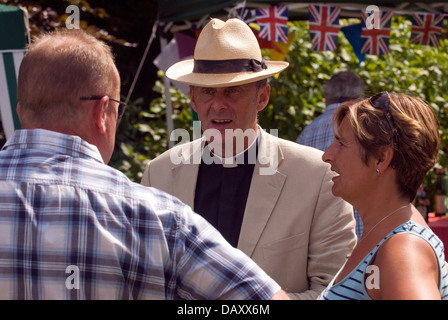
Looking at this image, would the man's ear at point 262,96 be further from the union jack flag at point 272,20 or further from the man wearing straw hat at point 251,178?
the union jack flag at point 272,20

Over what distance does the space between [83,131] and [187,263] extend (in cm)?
37

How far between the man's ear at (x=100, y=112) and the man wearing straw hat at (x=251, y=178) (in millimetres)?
946

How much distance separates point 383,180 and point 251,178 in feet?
2.13

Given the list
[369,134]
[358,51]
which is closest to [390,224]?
[369,134]

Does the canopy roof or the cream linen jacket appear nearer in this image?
the cream linen jacket

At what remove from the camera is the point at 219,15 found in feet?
18.7

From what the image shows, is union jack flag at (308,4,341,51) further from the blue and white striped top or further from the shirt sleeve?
the shirt sleeve

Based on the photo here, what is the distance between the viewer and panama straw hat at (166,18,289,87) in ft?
8.43

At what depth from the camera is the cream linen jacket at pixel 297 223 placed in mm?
2217

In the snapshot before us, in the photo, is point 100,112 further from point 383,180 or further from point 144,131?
point 144,131

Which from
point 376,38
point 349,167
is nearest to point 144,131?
point 376,38

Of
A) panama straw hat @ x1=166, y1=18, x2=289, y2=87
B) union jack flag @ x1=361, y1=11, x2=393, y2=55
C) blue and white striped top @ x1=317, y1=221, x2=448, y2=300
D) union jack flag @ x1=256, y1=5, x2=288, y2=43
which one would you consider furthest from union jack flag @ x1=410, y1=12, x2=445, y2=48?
blue and white striped top @ x1=317, y1=221, x2=448, y2=300

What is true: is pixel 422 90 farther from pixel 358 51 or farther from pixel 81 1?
pixel 81 1

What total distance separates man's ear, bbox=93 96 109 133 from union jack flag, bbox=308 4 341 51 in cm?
438
